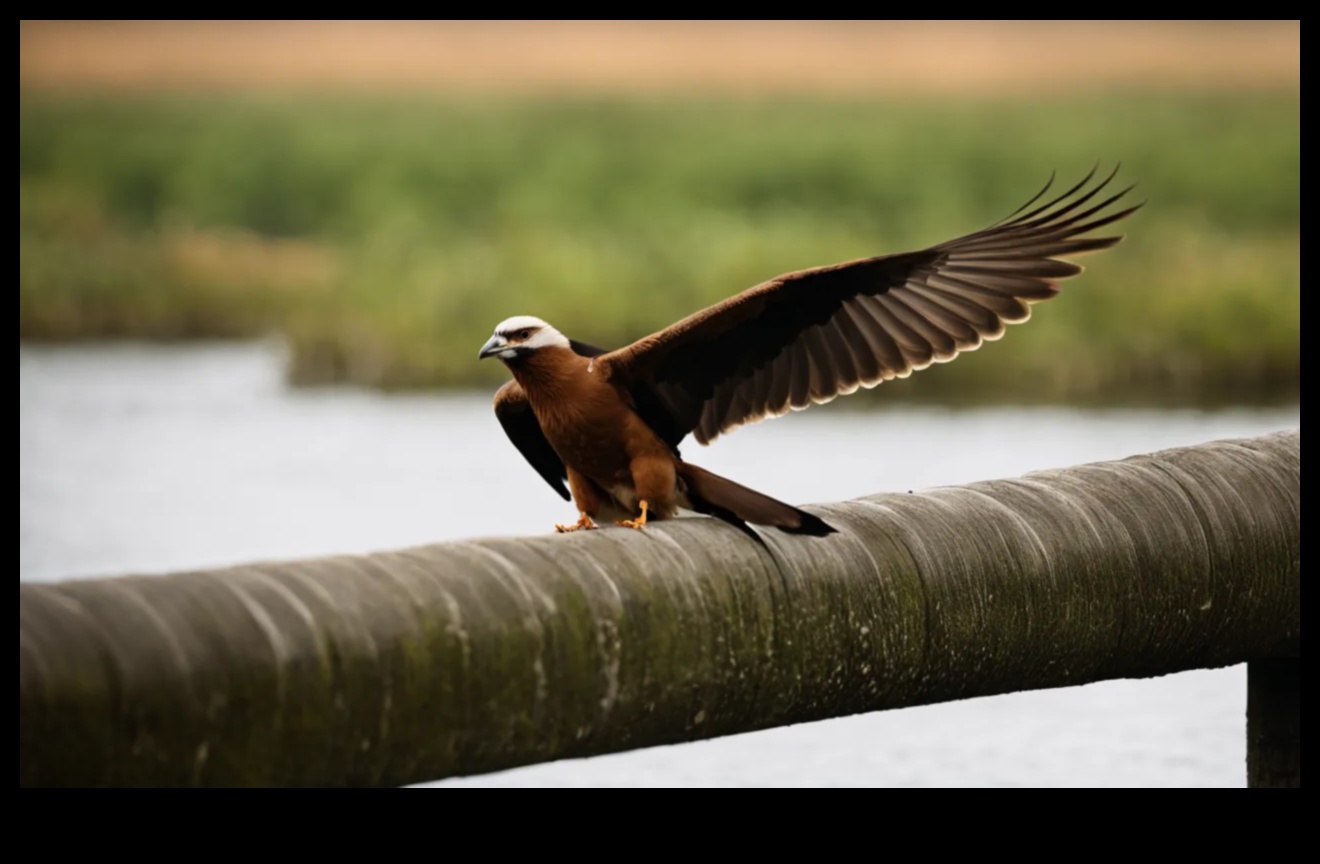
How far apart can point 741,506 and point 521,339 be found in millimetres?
1299

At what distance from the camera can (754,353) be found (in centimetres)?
587

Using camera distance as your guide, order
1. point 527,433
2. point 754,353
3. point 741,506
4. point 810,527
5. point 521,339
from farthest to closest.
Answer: point 527,433 < point 754,353 < point 521,339 < point 741,506 < point 810,527

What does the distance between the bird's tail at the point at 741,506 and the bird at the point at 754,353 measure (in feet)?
0.06

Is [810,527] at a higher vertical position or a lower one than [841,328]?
lower

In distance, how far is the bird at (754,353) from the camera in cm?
550

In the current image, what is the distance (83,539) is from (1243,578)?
8.75 m

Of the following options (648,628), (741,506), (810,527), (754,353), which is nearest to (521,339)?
(754,353)

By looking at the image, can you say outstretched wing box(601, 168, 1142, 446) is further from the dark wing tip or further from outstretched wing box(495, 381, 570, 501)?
the dark wing tip

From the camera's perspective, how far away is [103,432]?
16.6 meters

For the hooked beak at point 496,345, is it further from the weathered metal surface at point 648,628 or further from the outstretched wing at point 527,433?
the weathered metal surface at point 648,628

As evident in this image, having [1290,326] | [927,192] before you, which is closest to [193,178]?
[927,192]

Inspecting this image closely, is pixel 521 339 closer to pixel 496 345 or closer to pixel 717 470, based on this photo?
pixel 496 345

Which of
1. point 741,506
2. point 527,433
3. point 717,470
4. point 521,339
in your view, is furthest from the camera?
point 717,470

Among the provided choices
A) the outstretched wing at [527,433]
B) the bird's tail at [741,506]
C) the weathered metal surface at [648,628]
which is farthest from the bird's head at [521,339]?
the weathered metal surface at [648,628]
